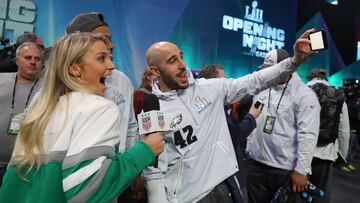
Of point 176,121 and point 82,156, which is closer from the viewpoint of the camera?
point 82,156

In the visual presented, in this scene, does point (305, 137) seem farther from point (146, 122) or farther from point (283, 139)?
point (146, 122)

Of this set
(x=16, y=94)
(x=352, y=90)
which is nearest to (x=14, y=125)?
(x=16, y=94)

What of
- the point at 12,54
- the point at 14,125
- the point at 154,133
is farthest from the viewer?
the point at 12,54

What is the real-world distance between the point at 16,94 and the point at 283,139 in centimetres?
200

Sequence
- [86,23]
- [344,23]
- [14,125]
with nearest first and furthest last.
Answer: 1. [86,23]
2. [14,125]
3. [344,23]

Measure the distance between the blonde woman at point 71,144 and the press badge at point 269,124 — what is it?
1698 millimetres

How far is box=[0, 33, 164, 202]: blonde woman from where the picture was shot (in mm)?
1091

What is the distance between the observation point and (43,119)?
115 cm

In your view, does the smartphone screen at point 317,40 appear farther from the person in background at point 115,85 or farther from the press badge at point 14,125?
the press badge at point 14,125

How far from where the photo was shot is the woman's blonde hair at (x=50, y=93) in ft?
3.72

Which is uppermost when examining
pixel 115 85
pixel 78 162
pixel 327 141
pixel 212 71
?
pixel 212 71

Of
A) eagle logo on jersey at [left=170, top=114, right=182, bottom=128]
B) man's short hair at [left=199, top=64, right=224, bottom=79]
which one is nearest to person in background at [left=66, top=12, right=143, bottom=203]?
eagle logo on jersey at [left=170, top=114, right=182, bottom=128]

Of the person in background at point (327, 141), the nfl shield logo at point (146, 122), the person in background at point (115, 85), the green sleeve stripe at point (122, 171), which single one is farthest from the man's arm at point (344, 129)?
the green sleeve stripe at point (122, 171)

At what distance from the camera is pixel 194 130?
1.88 metres
